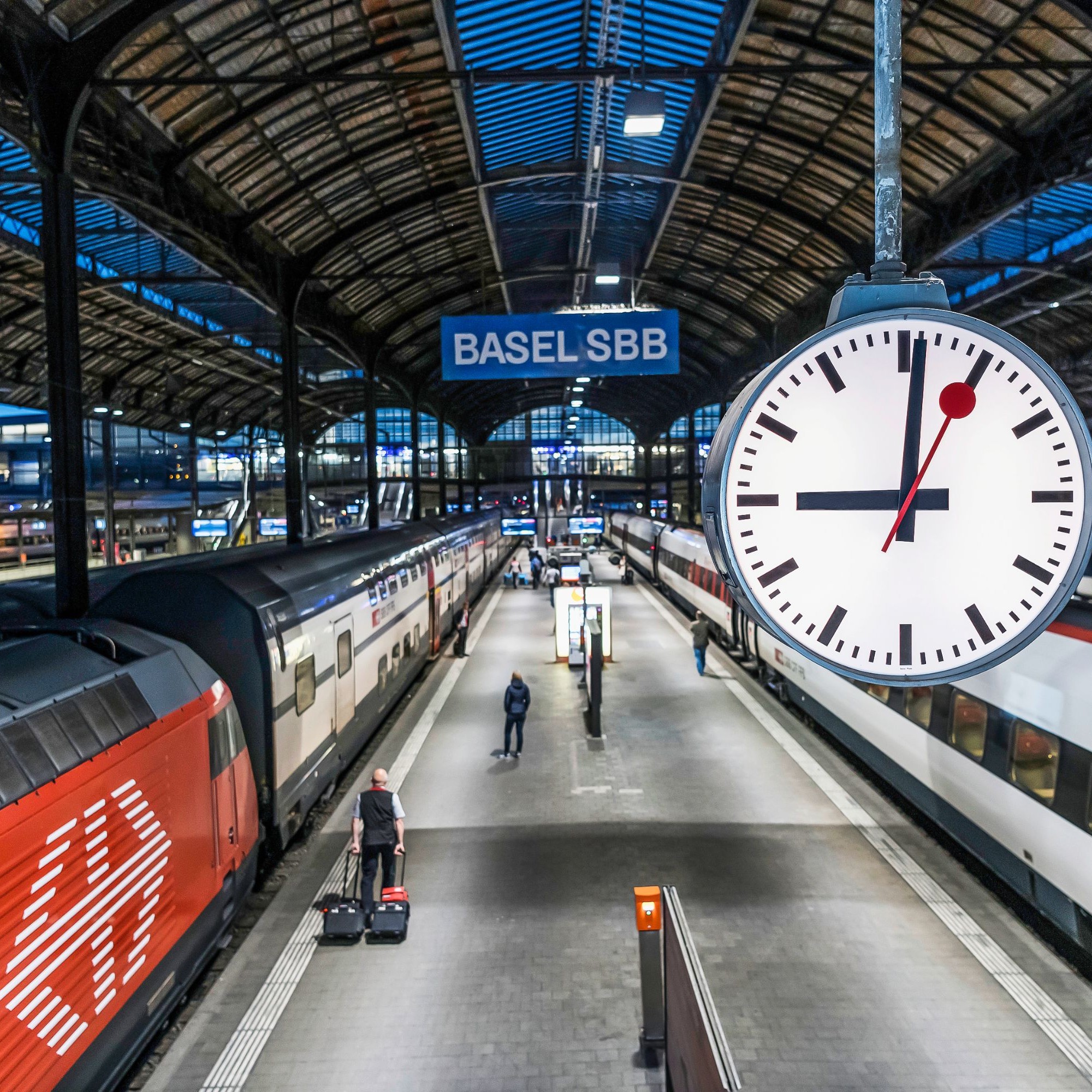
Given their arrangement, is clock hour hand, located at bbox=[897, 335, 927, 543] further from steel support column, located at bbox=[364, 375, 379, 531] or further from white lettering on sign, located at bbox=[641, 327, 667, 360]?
steel support column, located at bbox=[364, 375, 379, 531]

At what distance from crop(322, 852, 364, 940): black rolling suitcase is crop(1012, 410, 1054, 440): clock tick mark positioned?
24.2 ft

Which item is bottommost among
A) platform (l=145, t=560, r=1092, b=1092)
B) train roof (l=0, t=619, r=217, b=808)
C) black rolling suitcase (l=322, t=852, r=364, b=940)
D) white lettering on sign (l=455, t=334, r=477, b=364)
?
platform (l=145, t=560, r=1092, b=1092)

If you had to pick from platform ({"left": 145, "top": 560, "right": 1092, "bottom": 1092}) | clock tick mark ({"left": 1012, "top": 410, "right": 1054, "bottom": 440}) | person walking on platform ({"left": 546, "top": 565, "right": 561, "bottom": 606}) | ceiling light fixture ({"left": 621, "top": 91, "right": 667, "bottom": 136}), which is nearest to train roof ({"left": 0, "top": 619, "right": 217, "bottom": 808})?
platform ({"left": 145, "top": 560, "right": 1092, "bottom": 1092})

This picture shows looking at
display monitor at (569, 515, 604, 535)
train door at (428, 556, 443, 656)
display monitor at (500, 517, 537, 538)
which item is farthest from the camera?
display monitor at (500, 517, 537, 538)

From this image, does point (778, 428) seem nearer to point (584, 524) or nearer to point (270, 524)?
point (584, 524)

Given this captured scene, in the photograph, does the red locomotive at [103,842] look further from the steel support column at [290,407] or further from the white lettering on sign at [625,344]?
the steel support column at [290,407]

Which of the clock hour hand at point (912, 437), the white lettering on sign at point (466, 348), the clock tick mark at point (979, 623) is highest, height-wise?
the white lettering on sign at point (466, 348)

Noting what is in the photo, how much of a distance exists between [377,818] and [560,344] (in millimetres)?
7721

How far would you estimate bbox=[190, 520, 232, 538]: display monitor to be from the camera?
39500mm

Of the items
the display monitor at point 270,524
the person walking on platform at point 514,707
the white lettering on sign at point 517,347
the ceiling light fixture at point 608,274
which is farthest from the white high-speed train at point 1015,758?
the display monitor at point 270,524

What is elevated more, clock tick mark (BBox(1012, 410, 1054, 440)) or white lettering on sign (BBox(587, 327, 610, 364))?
white lettering on sign (BBox(587, 327, 610, 364))

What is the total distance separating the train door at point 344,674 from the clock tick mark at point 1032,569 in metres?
9.82

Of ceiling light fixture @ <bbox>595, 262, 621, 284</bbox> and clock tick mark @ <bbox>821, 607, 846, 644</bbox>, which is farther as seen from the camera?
ceiling light fixture @ <bbox>595, 262, 621, 284</bbox>

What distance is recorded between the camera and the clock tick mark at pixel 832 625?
224 centimetres
